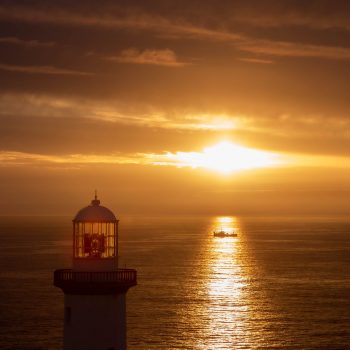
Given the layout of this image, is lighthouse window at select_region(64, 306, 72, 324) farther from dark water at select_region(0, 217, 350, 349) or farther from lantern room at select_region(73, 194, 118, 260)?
dark water at select_region(0, 217, 350, 349)

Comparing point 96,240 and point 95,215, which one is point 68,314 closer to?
point 96,240

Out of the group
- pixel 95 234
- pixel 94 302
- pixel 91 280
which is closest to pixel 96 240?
pixel 95 234

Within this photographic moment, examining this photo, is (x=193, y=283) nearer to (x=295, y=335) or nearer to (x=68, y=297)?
(x=295, y=335)

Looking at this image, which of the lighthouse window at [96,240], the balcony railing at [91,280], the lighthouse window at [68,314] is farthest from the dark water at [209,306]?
the balcony railing at [91,280]

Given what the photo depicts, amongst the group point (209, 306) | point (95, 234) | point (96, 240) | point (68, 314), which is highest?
point (209, 306)

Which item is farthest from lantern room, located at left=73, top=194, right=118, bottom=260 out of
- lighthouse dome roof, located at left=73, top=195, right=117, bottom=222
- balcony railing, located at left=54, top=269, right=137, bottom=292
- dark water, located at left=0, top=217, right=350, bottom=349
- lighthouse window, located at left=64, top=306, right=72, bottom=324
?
dark water, located at left=0, top=217, right=350, bottom=349

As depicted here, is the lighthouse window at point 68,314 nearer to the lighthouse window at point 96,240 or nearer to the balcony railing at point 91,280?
the balcony railing at point 91,280

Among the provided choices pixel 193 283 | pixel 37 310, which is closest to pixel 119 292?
pixel 37 310

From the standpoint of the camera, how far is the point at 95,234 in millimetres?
25938

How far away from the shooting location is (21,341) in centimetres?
6875

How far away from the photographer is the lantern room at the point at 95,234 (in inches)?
1022

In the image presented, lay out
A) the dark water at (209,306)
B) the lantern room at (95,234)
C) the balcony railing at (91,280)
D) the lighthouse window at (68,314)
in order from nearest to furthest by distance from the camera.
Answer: the balcony railing at (91,280) < the lighthouse window at (68,314) < the lantern room at (95,234) < the dark water at (209,306)

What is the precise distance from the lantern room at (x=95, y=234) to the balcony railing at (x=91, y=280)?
2.54ft

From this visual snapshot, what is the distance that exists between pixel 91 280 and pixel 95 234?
1.79m
